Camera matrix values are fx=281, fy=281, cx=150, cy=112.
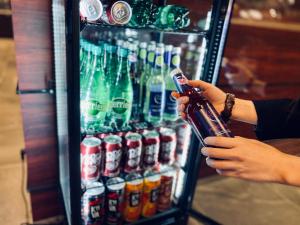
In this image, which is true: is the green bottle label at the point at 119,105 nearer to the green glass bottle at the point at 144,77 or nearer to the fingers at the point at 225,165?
the green glass bottle at the point at 144,77

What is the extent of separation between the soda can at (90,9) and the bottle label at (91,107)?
14.1 inches

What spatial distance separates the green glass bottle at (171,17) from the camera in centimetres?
116

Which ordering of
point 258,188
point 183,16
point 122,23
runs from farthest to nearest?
point 258,188 < point 183,16 < point 122,23

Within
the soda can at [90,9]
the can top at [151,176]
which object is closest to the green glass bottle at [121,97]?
the soda can at [90,9]

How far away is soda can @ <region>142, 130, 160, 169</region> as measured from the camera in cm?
144

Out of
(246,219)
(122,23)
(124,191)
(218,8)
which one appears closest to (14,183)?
(124,191)

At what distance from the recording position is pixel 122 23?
3.46 ft

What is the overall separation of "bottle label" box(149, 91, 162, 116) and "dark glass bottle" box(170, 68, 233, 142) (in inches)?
12.7

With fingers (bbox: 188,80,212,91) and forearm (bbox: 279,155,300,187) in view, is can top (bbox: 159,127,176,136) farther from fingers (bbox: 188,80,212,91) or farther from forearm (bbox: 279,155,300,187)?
forearm (bbox: 279,155,300,187)

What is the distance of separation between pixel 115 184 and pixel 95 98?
1.51ft

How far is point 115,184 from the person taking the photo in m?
1.41

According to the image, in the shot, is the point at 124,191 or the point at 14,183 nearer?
the point at 124,191

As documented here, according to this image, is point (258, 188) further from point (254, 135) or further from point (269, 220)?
point (254, 135)

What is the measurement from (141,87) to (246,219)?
3.75 ft
